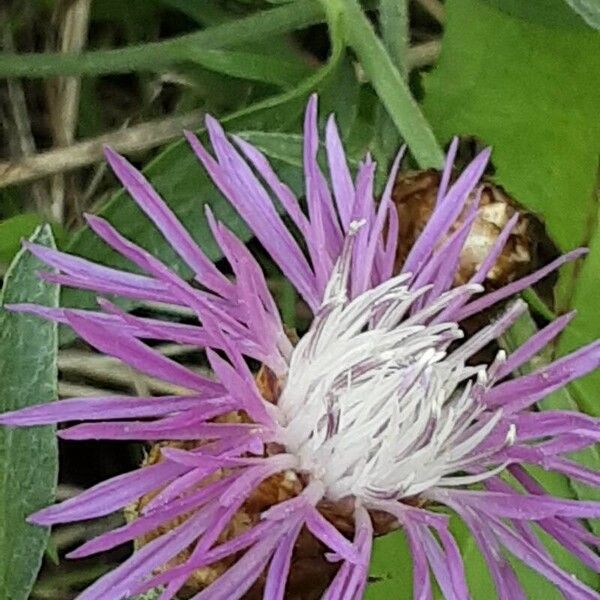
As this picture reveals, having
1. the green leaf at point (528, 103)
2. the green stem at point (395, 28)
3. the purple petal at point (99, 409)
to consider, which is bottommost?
the purple petal at point (99, 409)

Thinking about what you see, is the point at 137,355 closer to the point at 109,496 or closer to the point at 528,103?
the point at 109,496

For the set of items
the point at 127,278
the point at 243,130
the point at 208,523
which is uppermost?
the point at 243,130

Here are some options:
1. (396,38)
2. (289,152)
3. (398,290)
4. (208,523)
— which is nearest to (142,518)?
(208,523)

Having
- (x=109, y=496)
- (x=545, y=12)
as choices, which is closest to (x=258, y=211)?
(x=109, y=496)

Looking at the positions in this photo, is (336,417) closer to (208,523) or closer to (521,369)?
(208,523)

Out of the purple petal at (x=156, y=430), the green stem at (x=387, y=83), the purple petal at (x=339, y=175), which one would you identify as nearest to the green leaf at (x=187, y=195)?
the green stem at (x=387, y=83)

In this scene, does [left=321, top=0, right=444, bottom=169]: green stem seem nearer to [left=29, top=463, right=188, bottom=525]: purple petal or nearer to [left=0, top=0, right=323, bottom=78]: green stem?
[left=0, top=0, right=323, bottom=78]: green stem

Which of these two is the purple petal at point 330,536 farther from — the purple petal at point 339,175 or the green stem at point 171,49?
the green stem at point 171,49
